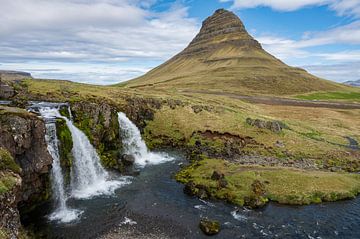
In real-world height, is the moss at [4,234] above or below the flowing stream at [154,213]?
above

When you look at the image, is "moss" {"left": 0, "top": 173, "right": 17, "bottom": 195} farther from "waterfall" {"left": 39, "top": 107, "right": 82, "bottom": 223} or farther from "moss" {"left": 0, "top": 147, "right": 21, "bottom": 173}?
"waterfall" {"left": 39, "top": 107, "right": 82, "bottom": 223}

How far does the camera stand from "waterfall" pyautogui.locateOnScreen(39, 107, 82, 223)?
40.5 metres

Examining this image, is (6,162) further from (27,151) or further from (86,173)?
(86,173)

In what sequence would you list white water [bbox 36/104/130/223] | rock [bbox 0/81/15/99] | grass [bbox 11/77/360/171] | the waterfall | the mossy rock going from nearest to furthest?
the waterfall, white water [bbox 36/104/130/223], the mossy rock, rock [bbox 0/81/15/99], grass [bbox 11/77/360/171]

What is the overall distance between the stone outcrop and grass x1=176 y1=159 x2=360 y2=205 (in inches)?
863

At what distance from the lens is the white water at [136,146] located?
2574 inches

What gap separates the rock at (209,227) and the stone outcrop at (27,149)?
68.5ft

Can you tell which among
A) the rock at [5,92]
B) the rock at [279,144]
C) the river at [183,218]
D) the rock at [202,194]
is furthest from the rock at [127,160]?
the rock at [279,144]

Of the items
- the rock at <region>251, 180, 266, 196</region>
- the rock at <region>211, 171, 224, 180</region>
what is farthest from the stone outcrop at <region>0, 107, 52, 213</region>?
the rock at <region>251, 180, 266, 196</region>

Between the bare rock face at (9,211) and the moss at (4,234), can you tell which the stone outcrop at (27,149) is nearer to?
the bare rock face at (9,211)

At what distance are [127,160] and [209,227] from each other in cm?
2886

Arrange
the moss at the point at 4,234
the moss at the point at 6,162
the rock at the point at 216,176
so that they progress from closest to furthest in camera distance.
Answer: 1. the moss at the point at 4,234
2. the moss at the point at 6,162
3. the rock at the point at 216,176

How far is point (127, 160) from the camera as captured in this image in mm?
62375

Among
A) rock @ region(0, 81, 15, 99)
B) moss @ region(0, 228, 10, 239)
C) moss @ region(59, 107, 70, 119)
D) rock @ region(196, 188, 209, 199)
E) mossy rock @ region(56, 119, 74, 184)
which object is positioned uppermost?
rock @ region(0, 81, 15, 99)
